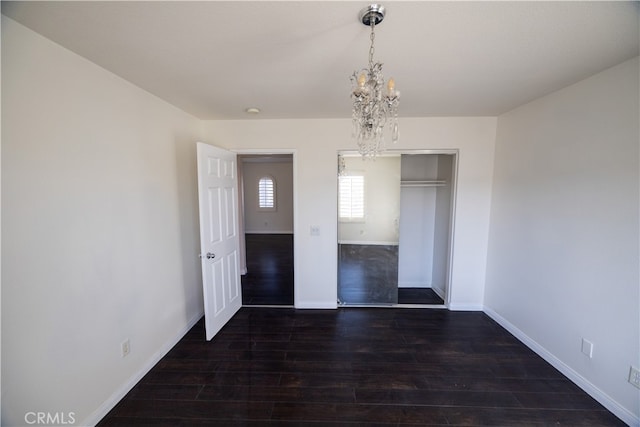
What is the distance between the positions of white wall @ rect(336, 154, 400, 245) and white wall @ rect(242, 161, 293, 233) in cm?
475

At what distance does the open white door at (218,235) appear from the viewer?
93.1 inches

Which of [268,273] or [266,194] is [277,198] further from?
[268,273]

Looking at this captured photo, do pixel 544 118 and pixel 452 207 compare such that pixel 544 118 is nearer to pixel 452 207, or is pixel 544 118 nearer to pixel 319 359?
pixel 452 207

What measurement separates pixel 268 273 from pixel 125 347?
2.70m

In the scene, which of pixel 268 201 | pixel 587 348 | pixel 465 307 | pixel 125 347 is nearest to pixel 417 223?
pixel 465 307

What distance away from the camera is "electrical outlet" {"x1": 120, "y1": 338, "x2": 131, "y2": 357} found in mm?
1800

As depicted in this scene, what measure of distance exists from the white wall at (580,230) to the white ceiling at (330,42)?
0.97ft

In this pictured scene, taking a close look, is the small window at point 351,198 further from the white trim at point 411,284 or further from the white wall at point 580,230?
the white wall at point 580,230

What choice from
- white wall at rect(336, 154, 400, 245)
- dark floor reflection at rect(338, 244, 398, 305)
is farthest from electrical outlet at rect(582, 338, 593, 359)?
white wall at rect(336, 154, 400, 245)

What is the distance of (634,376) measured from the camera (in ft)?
5.09

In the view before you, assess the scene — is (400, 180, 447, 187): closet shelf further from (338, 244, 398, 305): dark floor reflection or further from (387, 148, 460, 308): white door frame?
(338, 244, 398, 305): dark floor reflection

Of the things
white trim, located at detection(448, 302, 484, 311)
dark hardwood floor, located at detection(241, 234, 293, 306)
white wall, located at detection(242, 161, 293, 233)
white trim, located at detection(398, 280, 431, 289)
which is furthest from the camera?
white wall, located at detection(242, 161, 293, 233)

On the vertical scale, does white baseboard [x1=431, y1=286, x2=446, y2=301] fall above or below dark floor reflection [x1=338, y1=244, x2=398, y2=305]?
below

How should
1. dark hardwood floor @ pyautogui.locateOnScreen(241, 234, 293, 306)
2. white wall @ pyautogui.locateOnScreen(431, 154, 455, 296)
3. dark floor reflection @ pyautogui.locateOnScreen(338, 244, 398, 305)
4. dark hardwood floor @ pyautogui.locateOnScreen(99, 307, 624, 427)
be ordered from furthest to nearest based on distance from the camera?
dark hardwood floor @ pyautogui.locateOnScreen(241, 234, 293, 306)
dark floor reflection @ pyautogui.locateOnScreen(338, 244, 398, 305)
white wall @ pyautogui.locateOnScreen(431, 154, 455, 296)
dark hardwood floor @ pyautogui.locateOnScreen(99, 307, 624, 427)
